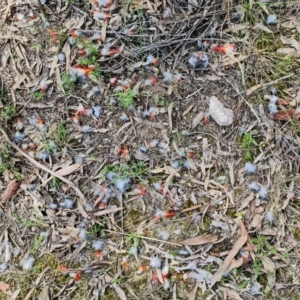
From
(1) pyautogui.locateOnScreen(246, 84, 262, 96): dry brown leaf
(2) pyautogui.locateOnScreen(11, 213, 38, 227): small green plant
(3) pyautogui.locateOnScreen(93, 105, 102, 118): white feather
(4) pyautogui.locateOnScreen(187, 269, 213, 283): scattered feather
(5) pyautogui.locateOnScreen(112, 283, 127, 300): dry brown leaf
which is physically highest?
(1) pyautogui.locateOnScreen(246, 84, 262, 96): dry brown leaf

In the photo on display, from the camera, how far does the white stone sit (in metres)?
2.91

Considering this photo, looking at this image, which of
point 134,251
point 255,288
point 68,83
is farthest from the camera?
point 68,83

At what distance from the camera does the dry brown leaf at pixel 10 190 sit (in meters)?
3.04

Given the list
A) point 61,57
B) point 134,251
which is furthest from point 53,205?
point 61,57

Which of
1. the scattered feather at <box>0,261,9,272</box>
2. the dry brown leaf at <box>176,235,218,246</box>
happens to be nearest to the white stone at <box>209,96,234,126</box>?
the dry brown leaf at <box>176,235,218,246</box>

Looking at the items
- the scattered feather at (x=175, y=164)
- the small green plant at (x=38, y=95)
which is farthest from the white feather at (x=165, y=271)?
the small green plant at (x=38, y=95)

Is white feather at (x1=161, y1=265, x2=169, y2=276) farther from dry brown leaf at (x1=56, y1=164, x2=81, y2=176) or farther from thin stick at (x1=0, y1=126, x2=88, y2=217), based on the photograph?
dry brown leaf at (x1=56, y1=164, x2=81, y2=176)

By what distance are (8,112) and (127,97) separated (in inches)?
31.1

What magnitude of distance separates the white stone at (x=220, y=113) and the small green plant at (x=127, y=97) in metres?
0.50

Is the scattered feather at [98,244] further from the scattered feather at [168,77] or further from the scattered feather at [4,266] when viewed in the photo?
the scattered feather at [168,77]

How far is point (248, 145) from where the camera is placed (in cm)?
291

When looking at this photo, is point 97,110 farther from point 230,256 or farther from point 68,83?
point 230,256

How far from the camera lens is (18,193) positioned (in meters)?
3.05

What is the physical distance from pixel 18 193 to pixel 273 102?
173 cm
